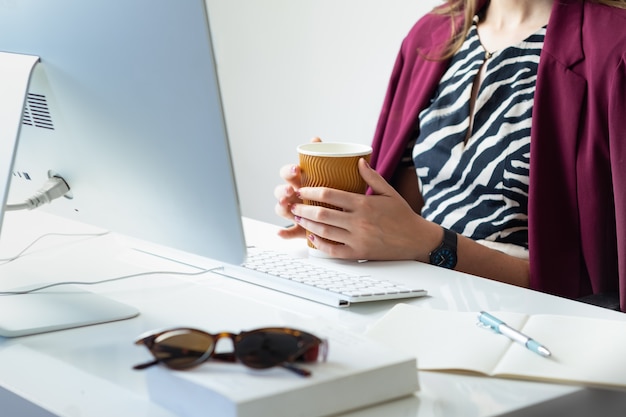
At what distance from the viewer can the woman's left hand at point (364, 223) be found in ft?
3.91

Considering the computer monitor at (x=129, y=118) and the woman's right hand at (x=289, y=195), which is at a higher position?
the computer monitor at (x=129, y=118)

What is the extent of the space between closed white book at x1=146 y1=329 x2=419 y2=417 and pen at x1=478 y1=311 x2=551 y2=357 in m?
0.15

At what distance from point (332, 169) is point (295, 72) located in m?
1.53

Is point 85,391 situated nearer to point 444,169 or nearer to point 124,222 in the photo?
point 124,222

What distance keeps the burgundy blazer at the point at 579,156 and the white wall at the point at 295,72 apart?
0.76 meters

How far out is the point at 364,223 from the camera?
120cm

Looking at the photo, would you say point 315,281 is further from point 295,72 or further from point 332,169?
point 295,72

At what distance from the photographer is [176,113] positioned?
2.75 feet

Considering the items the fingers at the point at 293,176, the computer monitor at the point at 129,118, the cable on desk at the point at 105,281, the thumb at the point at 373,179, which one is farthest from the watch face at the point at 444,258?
the computer monitor at the point at 129,118

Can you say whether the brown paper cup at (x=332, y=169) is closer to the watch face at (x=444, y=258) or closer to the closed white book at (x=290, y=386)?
the watch face at (x=444, y=258)

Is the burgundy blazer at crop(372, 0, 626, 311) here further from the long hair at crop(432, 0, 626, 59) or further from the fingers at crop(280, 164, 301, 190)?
the fingers at crop(280, 164, 301, 190)

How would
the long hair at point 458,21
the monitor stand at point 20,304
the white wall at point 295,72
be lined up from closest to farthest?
1. the monitor stand at point 20,304
2. the long hair at point 458,21
3. the white wall at point 295,72

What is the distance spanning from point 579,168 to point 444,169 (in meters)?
0.24

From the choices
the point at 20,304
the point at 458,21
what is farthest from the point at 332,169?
the point at 458,21
